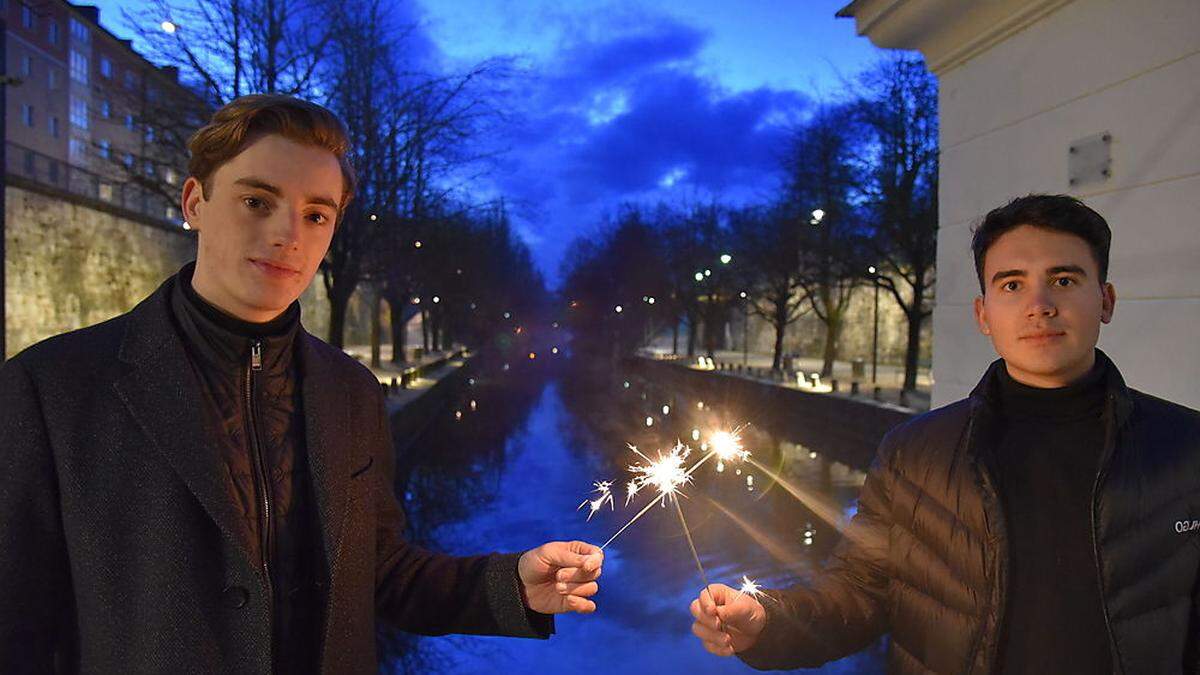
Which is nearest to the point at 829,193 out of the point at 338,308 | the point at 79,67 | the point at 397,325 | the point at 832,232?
the point at 832,232

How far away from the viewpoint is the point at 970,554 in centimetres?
237

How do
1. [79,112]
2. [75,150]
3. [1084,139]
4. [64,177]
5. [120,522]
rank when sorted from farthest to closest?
[79,112] < [75,150] < [64,177] < [1084,139] < [120,522]

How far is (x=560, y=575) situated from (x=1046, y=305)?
5.57 feet

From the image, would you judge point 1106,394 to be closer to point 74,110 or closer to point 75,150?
point 75,150

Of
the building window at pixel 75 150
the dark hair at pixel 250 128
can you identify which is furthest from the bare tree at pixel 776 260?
the building window at pixel 75 150

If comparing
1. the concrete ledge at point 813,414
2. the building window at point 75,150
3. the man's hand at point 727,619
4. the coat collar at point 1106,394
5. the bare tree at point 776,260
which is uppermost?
the building window at point 75,150

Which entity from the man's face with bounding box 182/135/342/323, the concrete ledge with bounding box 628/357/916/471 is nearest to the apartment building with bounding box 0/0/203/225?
the concrete ledge with bounding box 628/357/916/471

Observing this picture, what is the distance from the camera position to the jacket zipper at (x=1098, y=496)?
2.13 meters

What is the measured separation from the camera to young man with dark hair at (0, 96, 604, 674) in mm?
1938

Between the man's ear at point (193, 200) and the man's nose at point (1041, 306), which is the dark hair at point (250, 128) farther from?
the man's nose at point (1041, 306)

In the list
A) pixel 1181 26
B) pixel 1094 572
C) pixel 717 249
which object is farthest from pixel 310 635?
pixel 717 249

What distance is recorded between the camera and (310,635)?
2217 mm

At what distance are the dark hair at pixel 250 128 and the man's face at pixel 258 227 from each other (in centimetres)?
2

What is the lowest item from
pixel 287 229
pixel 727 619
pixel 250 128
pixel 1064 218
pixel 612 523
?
pixel 612 523
